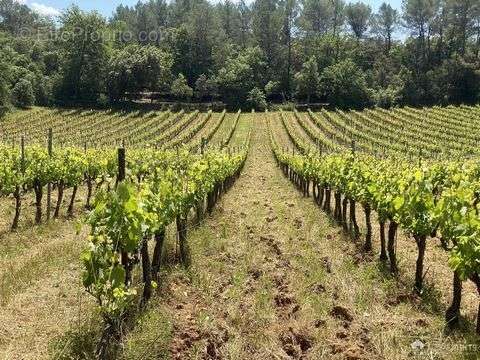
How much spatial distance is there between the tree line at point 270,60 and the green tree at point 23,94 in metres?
0.16

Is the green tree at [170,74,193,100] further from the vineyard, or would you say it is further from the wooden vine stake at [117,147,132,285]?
the wooden vine stake at [117,147,132,285]

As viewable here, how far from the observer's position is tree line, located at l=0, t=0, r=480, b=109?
83.6 meters

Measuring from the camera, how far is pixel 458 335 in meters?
8.05

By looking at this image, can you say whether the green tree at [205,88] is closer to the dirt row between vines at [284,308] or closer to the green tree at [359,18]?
the green tree at [359,18]

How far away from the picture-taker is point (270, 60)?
358ft

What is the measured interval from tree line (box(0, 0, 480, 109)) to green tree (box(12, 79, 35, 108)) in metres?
0.16

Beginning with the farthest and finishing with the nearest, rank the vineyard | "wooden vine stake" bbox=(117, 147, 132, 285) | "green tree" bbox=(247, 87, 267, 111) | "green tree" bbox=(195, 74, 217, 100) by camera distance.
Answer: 1. "green tree" bbox=(195, 74, 217, 100)
2. "green tree" bbox=(247, 87, 267, 111)
3. "wooden vine stake" bbox=(117, 147, 132, 285)
4. the vineyard

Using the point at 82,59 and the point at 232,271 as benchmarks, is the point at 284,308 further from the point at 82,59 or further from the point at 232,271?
the point at 82,59

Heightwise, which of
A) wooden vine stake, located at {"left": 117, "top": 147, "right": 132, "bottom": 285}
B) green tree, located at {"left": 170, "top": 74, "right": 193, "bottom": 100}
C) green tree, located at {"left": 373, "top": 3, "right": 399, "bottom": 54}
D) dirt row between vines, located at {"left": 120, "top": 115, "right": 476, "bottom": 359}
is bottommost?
dirt row between vines, located at {"left": 120, "top": 115, "right": 476, "bottom": 359}

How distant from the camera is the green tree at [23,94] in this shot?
7538 cm

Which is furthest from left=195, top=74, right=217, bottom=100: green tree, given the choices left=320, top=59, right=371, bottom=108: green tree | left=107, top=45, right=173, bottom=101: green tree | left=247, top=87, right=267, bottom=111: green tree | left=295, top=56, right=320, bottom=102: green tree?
left=320, top=59, right=371, bottom=108: green tree

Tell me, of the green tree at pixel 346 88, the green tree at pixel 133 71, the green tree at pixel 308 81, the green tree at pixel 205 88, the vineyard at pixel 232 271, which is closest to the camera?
the vineyard at pixel 232 271

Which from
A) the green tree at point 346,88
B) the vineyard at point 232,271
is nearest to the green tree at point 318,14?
the green tree at point 346,88

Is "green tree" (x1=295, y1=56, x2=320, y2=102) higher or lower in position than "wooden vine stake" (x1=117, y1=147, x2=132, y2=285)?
higher
